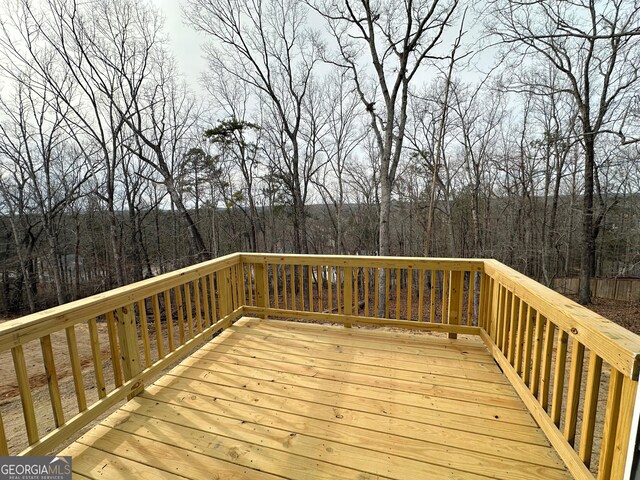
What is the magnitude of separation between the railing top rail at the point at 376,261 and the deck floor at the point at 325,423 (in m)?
0.81

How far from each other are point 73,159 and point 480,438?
1581cm

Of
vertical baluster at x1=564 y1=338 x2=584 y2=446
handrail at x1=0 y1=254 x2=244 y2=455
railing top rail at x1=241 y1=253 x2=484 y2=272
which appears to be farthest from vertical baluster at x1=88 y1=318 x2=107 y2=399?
vertical baluster at x1=564 y1=338 x2=584 y2=446

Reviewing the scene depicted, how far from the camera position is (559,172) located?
1109 centimetres

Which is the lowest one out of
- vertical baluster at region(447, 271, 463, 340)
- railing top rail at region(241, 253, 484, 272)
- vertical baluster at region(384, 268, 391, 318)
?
vertical baluster at region(384, 268, 391, 318)

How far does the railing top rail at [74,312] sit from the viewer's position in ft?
4.61

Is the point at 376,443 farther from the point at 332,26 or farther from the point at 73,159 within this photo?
the point at 73,159

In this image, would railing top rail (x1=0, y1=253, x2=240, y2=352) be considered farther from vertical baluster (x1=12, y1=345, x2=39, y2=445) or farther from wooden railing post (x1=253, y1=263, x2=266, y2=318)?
wooden railing post (x1=253, y1=263, x2=266, y2=318)

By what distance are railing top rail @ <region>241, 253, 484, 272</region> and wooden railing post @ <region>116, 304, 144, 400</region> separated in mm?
1532

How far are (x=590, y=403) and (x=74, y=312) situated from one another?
8.63ft

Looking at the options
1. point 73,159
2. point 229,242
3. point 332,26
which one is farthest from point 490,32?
point 73,159

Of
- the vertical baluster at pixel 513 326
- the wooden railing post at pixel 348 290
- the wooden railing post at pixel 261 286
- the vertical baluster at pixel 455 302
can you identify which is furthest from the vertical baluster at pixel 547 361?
the wooden railing post at pixel 261 286

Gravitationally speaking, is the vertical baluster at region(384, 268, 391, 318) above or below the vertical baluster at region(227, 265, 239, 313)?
below

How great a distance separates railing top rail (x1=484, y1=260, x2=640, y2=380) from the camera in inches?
40.8

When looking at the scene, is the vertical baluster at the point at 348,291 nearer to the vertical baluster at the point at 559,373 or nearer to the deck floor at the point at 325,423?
the deck floor at the point at 325,423
